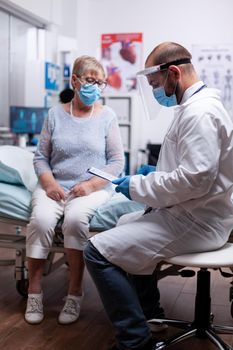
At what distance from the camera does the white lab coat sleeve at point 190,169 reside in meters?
1.40

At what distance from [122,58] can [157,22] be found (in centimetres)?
50

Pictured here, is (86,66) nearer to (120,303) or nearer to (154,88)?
(154,88)

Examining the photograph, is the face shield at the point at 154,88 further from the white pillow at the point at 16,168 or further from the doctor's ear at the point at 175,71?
the white pillow at the point at 16,168

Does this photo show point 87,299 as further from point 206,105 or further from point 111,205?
point 206,105

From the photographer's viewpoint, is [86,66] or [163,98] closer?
[163,98]

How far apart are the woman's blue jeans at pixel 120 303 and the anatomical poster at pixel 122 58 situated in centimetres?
341

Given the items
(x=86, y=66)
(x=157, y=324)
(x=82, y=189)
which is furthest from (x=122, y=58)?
(x=157, y=324)

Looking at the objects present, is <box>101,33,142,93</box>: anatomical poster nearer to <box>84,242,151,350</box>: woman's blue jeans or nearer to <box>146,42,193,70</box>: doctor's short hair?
<box>146,42,193,70</box>: doctor's short hair

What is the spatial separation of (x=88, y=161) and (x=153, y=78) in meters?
0.63

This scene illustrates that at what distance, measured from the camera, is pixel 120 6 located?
15.3 feet

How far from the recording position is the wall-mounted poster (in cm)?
446

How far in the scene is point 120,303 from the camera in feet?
4.96

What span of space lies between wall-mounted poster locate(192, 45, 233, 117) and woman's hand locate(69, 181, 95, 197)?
277cm

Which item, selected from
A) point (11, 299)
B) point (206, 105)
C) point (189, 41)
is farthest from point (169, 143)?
point (189, 41)
